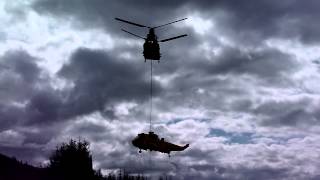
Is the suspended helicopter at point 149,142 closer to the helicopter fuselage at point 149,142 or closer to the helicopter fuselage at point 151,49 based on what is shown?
the helicopter fuselage at point 149,142

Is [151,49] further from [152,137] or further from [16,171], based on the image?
[16,171]

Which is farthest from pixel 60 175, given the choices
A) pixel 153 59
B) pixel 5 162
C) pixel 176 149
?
pixel 153 59

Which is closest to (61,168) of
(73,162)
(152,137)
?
(73,162)

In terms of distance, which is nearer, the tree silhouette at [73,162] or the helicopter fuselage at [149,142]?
the helicopter fuselage at [149,142]

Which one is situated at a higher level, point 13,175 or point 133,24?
point 133,24

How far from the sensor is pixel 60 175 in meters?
95.4

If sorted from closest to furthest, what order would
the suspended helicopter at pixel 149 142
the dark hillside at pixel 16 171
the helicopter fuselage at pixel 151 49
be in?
the helicopter fuselage at pixel 151 49 < the suspended helicopter at pixel 149 142 < the dark hillside at pixel 16 171

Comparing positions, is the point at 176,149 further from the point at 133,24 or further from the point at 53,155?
the point at 53,155

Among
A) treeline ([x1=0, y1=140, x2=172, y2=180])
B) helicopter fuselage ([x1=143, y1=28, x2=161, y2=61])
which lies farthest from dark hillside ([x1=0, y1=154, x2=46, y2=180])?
Answer: helicopter fuselage ([x1=143, y1=28, x2=161, y2=61])

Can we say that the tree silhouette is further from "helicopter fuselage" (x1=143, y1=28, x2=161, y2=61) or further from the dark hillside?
"helicopter fuselage" (x1=143, y1=28, x2=161, y2=61)

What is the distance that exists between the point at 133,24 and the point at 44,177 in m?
43.5

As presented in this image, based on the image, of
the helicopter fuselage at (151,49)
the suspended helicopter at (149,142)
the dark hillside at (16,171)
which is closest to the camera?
the helicopter fuselage at (151,49)

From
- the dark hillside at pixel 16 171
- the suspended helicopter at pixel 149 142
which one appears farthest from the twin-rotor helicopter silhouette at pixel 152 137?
the dark hillside at pixel 16 171

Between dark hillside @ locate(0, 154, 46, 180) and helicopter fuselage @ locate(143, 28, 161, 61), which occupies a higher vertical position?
helicopter fuselage @ locate(143, 28, 161, 61)
